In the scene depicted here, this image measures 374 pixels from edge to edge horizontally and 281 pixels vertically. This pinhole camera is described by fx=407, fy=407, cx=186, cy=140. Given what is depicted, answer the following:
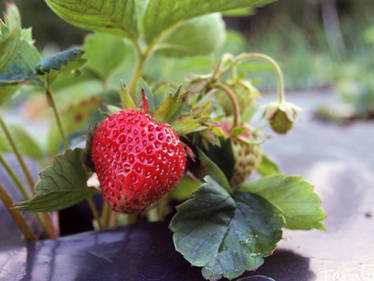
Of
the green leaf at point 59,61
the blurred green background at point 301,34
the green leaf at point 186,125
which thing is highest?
the green leaf at point 59,61

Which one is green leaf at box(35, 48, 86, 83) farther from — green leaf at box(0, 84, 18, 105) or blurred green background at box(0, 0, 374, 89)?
blurred green background at box(0, 0, 374, 89)

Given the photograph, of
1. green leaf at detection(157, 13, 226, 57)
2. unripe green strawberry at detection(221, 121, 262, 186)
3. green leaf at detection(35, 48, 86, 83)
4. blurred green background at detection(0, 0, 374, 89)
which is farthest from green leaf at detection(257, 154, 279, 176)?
blurred green background at detection(0, 0, 374, 89)

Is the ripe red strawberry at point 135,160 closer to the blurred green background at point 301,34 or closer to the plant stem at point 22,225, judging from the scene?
the plant stem at point 22,225

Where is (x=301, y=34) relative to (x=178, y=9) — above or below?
below

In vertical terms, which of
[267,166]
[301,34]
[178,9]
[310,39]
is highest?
[178,9]

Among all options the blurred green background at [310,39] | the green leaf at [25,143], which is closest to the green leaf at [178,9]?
the green leaf at [25,143]

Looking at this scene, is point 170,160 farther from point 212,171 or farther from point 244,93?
point 244,93

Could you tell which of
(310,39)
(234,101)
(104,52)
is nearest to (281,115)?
(234,101)
